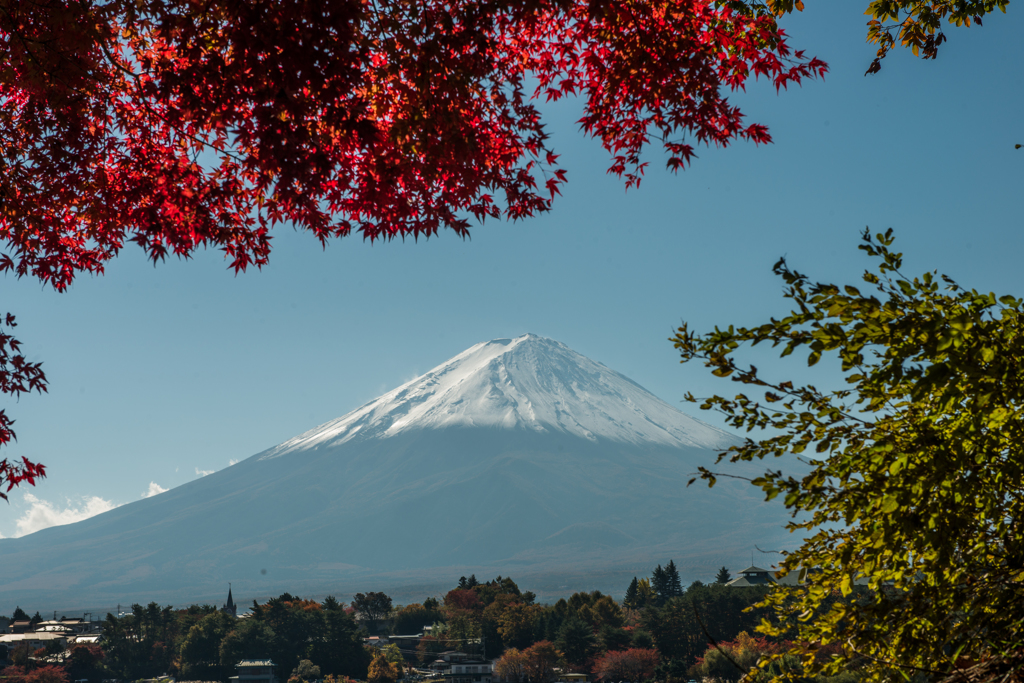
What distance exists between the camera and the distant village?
45688 millimetres

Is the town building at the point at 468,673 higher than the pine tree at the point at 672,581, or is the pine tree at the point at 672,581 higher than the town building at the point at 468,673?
the pine tree at the point at 672,581

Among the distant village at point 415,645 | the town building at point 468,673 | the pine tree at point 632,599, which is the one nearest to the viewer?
the distant village at point 415,645

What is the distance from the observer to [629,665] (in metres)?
45.1

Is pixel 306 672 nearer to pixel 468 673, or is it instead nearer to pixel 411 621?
pixel 468 673

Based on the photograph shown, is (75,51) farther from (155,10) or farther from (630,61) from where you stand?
(630,61)

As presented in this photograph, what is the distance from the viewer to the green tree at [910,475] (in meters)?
2.45

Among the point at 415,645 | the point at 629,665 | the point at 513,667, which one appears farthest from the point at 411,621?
the point at 629,665

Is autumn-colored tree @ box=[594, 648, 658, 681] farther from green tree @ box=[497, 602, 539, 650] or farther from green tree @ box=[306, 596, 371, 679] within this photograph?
green tree @ box=[306, 596, 371, 679]

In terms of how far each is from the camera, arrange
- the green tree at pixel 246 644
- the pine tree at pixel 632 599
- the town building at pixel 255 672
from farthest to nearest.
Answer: the pine tree at pixel 632 599 < the green tree at pixel 246 644 < the town building at pixel 255 672

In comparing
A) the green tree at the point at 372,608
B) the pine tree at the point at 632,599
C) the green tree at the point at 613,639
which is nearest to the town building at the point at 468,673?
the green tree at the point at 613,639

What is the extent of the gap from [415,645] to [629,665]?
23.6m

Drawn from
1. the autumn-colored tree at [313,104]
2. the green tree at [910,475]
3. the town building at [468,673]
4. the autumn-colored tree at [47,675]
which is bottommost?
the town building at [468,673]

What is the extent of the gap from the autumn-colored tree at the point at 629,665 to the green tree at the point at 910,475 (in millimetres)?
46470

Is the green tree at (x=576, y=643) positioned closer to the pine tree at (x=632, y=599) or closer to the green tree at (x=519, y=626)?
the green tree at (x=519, y=626)
